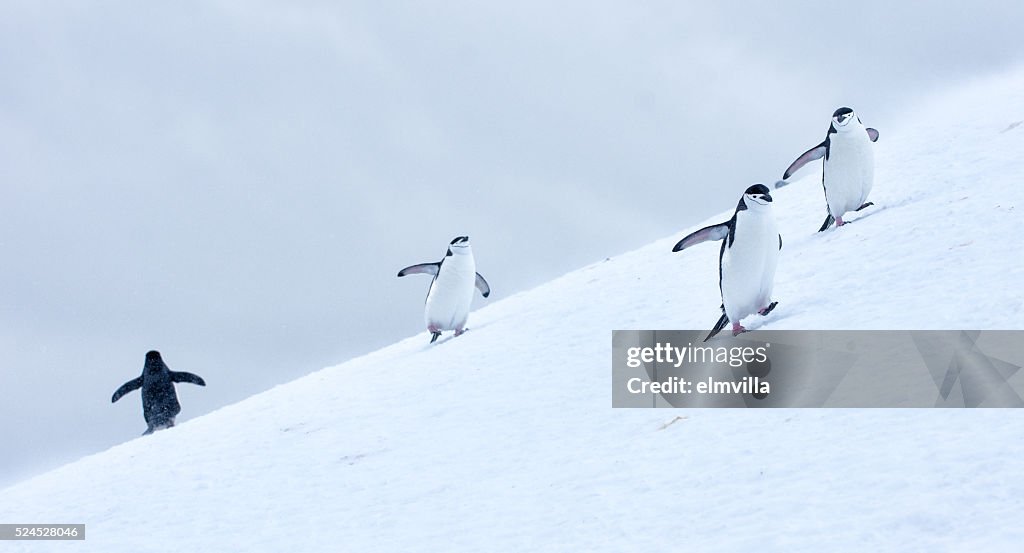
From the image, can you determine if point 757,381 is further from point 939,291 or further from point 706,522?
point 706,522

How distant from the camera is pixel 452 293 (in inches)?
445

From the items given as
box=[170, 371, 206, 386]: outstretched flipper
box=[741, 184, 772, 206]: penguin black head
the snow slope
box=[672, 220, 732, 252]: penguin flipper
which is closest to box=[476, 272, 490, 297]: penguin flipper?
the snow slope

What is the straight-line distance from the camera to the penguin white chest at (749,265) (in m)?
7.54

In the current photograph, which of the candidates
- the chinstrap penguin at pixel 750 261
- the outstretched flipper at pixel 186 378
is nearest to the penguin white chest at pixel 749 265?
the chinstrap penguin at pixel 750 261

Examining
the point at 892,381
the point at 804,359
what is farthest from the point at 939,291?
the point at 892,381

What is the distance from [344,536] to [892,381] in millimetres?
2856

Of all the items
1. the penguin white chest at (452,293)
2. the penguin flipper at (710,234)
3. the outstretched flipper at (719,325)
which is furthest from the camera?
the penguin white chest at (452,293)

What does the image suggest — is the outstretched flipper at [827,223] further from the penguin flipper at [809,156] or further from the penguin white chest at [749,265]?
the penguin white chest at [749,265]

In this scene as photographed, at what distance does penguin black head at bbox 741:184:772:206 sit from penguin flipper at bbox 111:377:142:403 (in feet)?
29.6

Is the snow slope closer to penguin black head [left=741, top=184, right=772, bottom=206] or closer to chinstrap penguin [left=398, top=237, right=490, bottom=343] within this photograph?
chinstrap penguin [left=398, top=237, right=490, bottom=343]

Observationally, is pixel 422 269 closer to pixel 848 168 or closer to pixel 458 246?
pixel 458 246

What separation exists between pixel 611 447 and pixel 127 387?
9580mm

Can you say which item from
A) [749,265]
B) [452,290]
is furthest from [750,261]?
[452,290]

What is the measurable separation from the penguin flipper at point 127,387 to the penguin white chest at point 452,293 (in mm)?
4559
